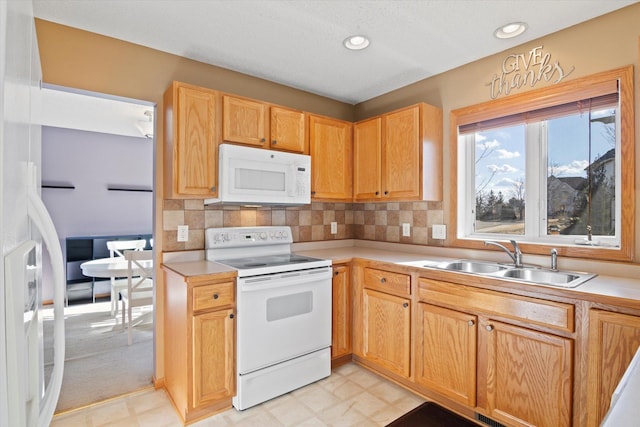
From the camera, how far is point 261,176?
2.50 m

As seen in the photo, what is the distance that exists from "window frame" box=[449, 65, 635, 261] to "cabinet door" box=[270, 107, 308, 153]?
1272 mm

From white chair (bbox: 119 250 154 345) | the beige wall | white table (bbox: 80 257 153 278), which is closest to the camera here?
the beige wall

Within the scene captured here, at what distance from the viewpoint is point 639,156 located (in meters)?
1.81

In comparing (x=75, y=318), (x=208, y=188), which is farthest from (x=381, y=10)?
(x=75, y=318)

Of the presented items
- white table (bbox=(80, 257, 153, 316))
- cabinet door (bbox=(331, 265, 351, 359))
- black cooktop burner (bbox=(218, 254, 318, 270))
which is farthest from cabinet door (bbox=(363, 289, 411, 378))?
white table (bbox=(80, 257, 153, 316))

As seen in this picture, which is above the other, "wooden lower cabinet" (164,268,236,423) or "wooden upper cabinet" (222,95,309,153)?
"wooden upper cabinet" (222,95,309,153)

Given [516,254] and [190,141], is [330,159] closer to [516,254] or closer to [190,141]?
[190,141]

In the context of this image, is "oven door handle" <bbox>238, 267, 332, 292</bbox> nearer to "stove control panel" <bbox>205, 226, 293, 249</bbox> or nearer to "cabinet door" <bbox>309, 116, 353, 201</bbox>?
"stove control panel" <bbox>205, 226, 293, 249</bbox>

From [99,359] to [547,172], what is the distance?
3.77 m

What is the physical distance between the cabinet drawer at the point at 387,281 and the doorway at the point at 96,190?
1980mm

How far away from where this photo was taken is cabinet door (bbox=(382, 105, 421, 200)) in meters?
2.64

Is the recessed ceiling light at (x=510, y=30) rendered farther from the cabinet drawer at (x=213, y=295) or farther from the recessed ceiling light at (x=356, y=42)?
the cabinet drawer at (x=213, y=295)

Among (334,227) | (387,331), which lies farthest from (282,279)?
(334,227)

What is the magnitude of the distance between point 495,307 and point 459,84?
1726 millimetres
